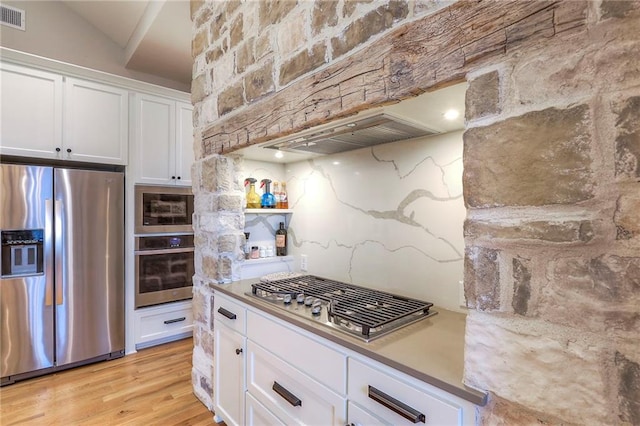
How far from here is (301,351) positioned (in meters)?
1.30

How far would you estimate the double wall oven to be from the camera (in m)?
2.93

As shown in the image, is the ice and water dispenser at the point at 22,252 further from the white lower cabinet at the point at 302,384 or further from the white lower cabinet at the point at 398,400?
the white lower cabinet at the point at 398,400

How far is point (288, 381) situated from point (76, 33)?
12.4ft

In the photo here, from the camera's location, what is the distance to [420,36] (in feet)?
3.16

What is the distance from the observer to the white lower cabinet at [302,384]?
917mm

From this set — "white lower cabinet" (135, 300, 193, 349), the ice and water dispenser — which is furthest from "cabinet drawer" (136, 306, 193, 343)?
the ice and water dispenser

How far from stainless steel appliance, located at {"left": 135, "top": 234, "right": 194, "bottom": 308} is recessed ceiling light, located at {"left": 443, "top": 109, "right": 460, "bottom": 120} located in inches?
105

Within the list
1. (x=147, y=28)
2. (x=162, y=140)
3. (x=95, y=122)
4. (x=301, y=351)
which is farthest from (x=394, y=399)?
(x=147, y=28)

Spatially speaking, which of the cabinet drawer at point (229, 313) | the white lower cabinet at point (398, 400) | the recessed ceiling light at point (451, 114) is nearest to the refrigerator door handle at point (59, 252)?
the cabinet drawer at point (229, 313)

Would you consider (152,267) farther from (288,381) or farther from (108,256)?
(288,381)

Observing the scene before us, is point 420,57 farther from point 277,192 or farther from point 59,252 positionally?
point 59,252

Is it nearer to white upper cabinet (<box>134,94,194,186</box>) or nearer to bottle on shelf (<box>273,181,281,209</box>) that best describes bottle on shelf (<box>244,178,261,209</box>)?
bottle on shelf (<box>273,181,281,209</box>)

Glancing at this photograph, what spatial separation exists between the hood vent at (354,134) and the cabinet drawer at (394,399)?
919 millimetres

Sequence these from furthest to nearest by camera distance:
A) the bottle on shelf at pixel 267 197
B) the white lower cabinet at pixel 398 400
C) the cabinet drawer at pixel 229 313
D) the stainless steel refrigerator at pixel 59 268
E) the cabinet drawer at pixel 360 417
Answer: the stainless steel refrigerator at pixel 59 268 → the bottle on shelf at pixel 267 197 → the cabinet drawer at pixel 229 313 → the cabinet drawer at pixel 360 417 → the white lower cabinet at pixel 398 400
